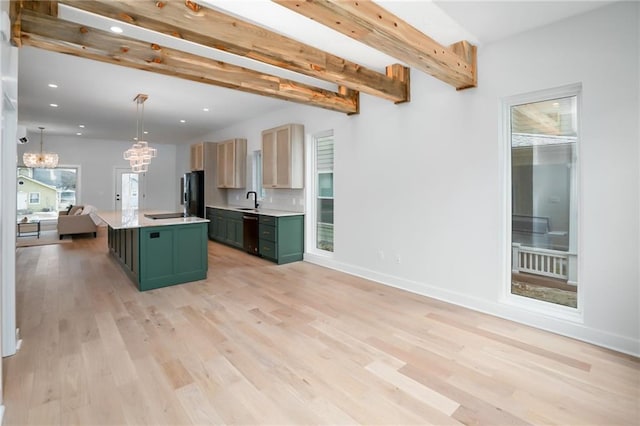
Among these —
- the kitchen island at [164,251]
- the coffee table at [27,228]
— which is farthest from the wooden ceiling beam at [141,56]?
the coffee table at [27,228]

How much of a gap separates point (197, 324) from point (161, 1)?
269 centimetres

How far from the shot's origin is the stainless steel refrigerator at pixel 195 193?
26.8 feet

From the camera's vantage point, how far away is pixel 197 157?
8578 mm

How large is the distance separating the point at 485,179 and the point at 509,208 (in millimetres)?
391

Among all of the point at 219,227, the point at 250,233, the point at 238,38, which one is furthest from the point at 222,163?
the point at 238,38

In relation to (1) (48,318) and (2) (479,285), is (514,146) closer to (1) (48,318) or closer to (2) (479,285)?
(2) (479,285)

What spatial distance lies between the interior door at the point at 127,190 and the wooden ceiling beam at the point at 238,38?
32.1 ft

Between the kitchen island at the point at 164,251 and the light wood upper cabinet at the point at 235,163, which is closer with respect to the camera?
the kitchen island at the point at 164,251

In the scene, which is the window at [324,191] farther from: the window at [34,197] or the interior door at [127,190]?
the window at [34,197]

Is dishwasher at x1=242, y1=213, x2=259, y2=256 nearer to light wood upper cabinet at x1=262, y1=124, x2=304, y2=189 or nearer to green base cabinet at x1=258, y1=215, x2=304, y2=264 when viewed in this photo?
green base cabinet at x1=258, y1=215, x2=304, y2=264

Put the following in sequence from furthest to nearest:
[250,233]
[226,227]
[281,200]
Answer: [226,227] < [281,200] < [250,233]

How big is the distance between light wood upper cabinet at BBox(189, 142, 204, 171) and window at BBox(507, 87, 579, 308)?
23.4 ft

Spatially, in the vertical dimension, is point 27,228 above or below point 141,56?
below

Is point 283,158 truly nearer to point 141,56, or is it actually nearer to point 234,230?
point 234,230
